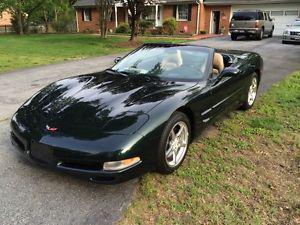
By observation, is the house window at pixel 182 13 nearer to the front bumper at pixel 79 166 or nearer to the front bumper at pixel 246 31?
the front bumper at pixel 246 31

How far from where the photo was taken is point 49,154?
127 inches

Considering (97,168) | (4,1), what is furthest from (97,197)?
(4,1)

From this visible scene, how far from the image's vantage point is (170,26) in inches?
1109

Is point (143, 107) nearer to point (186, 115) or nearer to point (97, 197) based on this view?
point (186, 115)

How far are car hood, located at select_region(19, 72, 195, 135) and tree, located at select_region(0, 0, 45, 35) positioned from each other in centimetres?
2838

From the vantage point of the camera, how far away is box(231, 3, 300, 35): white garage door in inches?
1063

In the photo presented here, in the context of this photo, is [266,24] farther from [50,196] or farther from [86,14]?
[50,196]

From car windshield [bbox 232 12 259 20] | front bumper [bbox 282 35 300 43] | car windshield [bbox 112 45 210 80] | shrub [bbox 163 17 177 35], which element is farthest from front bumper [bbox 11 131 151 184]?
shrub [bbox 163 17 177 35]

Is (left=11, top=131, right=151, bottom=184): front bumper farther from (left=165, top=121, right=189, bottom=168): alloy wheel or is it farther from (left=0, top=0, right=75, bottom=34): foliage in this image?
(left=0, top=0, right=75, bottom=34): foliage

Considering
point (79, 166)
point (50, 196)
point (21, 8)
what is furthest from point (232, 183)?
point (21, 8)

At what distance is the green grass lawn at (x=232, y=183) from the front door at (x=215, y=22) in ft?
85.2

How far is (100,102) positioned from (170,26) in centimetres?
2546

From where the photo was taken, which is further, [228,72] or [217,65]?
[217,65]

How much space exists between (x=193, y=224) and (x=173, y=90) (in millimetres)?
1618
